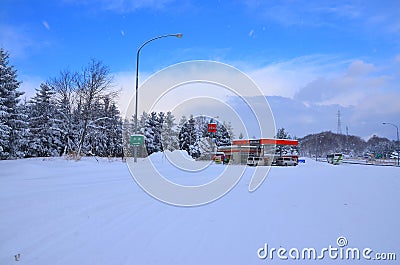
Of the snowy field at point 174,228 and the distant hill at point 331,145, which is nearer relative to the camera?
the snowy field at point 174,228

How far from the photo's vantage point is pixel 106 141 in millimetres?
60344

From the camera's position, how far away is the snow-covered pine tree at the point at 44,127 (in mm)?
44281

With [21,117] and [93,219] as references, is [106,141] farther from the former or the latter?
[93,219]

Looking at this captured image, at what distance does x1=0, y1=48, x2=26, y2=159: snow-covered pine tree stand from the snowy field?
32.1 metres

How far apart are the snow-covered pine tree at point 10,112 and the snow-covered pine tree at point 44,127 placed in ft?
16.4

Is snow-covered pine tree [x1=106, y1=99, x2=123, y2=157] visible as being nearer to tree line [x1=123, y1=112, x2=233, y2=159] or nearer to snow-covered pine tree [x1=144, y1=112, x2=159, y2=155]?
tree line [x1=123, y1=112, x2=233, y2=159]

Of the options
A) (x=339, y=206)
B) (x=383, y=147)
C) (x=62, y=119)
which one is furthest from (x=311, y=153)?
(x=339, y=206)

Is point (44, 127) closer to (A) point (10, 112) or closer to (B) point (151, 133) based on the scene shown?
(A) point (10, 112)

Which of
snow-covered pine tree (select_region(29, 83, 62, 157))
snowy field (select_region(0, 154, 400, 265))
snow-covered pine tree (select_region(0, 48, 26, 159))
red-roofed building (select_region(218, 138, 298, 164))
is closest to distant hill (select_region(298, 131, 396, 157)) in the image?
red-roofed building (select_region(218, 138, 298, 164))

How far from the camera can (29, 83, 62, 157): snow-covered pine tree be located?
4428cm

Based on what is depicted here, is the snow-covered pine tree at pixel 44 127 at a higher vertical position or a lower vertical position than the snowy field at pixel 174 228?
higher

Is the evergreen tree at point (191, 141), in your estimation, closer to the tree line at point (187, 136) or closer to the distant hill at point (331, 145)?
the tree line at point (187, 136)

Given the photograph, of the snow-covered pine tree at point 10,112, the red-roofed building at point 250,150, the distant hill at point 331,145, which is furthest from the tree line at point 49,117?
the distant hill at point 331,145

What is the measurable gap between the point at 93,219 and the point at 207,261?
8.61 feet
